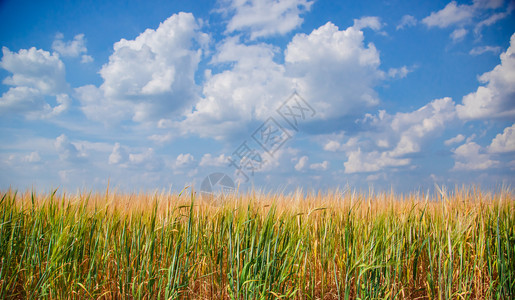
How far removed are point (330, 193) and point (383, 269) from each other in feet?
4.06

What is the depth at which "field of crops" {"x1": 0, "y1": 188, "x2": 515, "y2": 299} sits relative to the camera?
3.32 m

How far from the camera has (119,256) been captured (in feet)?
11.6

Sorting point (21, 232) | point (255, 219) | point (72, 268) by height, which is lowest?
point (72, 268)

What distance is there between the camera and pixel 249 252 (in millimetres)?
3344

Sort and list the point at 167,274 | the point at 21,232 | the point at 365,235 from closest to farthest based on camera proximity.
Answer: the point at 167,274 < the point at 365,235 < the point at 21,232

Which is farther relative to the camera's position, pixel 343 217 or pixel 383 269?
pixel 343 217

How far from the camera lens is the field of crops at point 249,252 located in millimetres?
3318

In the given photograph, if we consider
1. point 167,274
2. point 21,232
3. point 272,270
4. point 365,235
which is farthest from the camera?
point 21,232

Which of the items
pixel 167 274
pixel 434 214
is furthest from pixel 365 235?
pixel 167 274

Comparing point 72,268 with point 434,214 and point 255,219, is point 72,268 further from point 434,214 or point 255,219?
point 434,214

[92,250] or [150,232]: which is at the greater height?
[150,232]

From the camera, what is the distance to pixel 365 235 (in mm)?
3678

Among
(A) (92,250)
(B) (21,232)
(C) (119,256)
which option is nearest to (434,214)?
(C) (119,256)

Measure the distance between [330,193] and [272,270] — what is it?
5.72 feet
